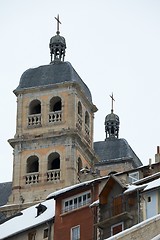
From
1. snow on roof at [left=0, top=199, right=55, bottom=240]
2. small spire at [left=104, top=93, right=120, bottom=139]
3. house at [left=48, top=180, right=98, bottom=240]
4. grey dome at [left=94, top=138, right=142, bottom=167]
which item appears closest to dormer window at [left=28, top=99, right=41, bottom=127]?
grey dome at [left=94, top=138, right=142, bottom=167]

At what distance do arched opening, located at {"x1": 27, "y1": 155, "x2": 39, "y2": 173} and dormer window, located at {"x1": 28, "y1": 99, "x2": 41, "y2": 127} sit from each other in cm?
356

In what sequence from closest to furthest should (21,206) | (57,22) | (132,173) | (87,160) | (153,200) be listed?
(153,200) → (132,173) → (21,206) → (87,160) → (57,22)

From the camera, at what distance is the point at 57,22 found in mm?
129625

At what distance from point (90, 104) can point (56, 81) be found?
5.30 meters

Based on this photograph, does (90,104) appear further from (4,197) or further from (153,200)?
(153,200)

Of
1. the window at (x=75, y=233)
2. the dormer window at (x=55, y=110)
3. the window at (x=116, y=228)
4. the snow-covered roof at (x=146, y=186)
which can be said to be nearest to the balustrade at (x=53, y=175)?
the dormer window at (x=55, y=110)

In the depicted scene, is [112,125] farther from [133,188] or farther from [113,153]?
[133,188]

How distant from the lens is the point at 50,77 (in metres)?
120

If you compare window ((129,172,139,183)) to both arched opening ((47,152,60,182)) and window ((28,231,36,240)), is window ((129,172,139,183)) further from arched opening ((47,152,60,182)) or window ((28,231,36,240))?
arched opening ((47,152,60,182))

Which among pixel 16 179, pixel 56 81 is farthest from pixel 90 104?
pixel 16 179

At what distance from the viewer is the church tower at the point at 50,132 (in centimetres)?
11419

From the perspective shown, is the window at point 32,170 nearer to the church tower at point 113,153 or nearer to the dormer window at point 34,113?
the dormer window at point 34,113

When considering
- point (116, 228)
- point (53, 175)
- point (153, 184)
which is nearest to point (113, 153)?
point (53, 175)

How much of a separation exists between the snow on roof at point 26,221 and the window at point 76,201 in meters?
1.89
